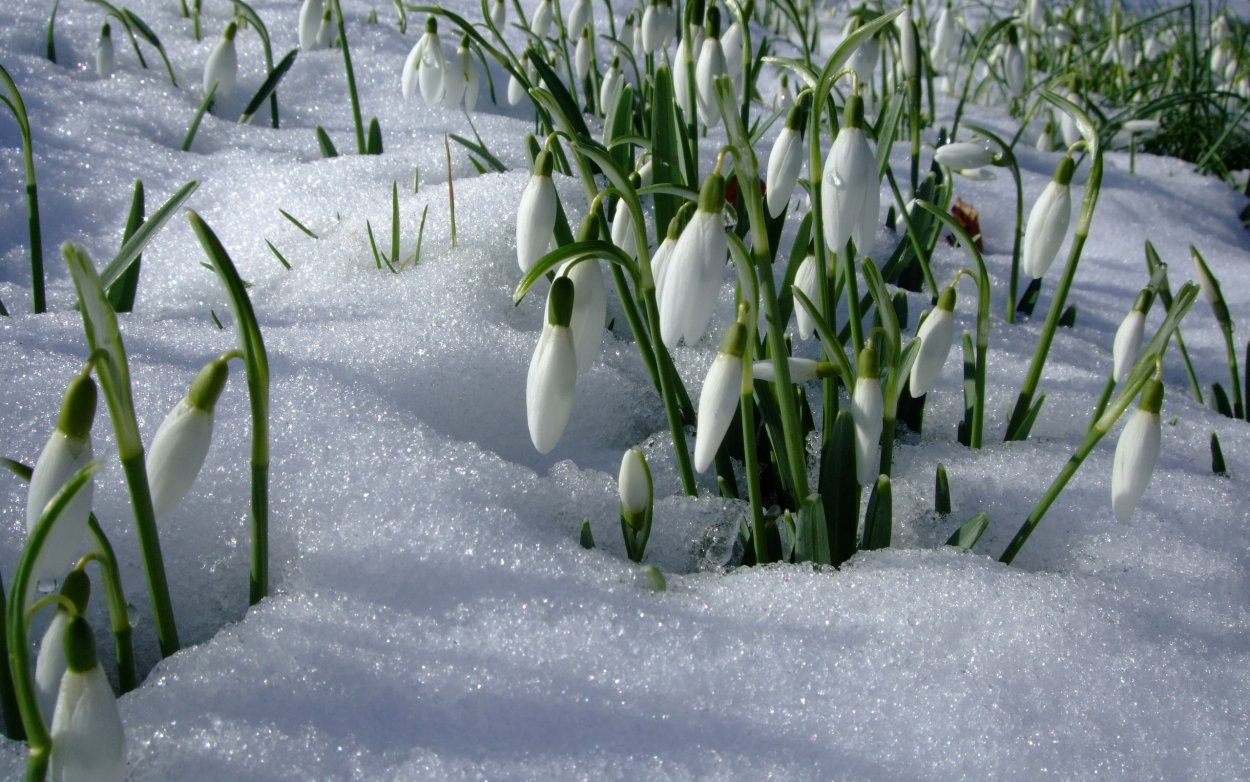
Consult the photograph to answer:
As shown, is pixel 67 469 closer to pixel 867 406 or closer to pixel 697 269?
pixel 697 269

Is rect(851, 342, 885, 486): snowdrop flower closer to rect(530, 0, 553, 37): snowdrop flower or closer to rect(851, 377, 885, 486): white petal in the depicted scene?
rect(851, 377, 885, 486): white petal

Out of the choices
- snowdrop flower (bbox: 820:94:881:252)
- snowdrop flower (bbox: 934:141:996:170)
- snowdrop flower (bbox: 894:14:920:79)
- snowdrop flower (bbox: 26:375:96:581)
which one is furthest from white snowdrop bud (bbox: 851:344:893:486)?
snowdrop flower (bbox: 894:14:920:79)

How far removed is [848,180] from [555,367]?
0.30 metres

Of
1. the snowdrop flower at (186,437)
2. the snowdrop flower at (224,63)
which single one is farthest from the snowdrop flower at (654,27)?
the snowdrop flower at (186,437)

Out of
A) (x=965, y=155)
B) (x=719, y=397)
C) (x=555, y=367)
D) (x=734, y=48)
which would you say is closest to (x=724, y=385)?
(x=719, y=397)

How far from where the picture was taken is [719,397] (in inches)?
33.2

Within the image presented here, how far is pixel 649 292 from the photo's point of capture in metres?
1.00

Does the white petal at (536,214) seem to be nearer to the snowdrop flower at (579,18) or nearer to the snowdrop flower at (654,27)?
the snowdrop flower at (654,27)

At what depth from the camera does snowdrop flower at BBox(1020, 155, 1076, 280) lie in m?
1.10

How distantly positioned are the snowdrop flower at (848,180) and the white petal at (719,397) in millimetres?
161

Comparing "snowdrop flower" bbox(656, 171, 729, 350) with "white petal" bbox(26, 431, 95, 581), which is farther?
"snowdrop flower" bbox(656, 171, 729, 350)

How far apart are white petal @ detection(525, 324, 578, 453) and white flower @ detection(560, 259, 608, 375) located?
0.15ft

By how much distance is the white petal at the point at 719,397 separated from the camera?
0.84 m

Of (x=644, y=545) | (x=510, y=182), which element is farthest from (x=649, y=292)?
(x=510, y=182)
